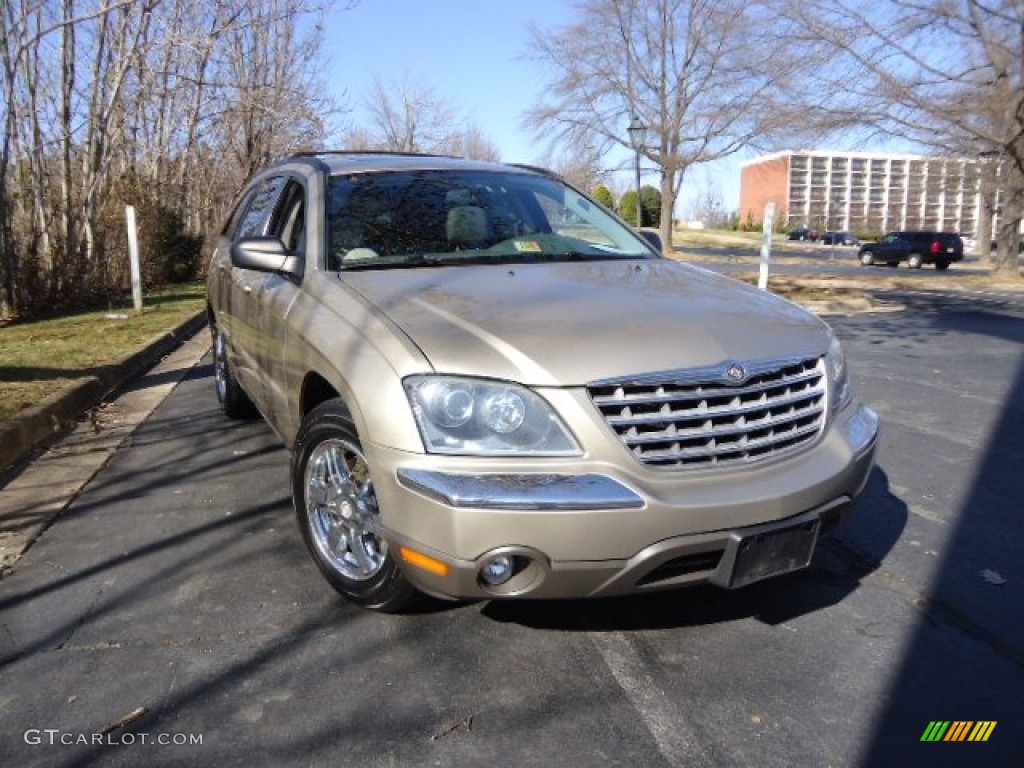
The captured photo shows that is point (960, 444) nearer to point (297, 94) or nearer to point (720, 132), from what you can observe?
point (297, 94)

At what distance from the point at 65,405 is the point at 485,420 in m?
4.74

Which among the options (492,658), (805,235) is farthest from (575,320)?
(805,235)

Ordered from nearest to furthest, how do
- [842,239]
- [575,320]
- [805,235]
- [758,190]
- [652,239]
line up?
[575,320] < [652,239] < [842,239] < [805,235] < [758,190]

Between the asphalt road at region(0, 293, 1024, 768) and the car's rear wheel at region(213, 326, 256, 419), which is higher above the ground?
the car's rear wheel at region(213, 326, 256, 419)

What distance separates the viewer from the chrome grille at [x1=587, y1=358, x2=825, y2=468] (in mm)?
2525

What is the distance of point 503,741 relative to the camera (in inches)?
93.2

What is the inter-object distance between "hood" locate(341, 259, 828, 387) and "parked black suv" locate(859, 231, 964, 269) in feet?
134

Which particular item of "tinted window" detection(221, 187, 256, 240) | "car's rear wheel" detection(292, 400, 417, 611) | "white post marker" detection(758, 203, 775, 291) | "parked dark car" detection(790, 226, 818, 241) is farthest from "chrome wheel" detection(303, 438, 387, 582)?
"parked dark car" detection(790, 226, 818, 241)

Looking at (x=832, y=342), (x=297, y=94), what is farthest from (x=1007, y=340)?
(x=297, y=94)

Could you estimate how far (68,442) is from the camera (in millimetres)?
5523

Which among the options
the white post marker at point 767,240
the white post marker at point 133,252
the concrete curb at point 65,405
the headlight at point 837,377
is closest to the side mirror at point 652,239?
the headlight at point 837,377

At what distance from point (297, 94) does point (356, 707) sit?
1514 cm

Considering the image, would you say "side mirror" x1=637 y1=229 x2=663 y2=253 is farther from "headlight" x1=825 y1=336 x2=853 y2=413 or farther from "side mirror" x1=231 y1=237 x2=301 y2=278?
"side mirror" x1=231 y1=237 x2=301 y2=278

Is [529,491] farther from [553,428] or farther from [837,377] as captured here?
[837,377]
